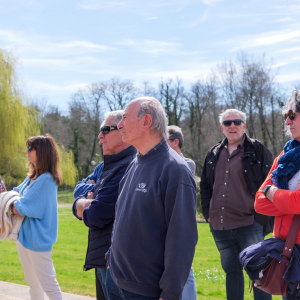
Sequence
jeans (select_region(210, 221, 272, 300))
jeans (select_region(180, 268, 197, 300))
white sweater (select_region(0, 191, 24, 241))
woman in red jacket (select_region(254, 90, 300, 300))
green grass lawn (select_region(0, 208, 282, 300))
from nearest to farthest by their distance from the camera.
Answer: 1. woman in red jacket (select_region(254, 90, 300, 300))
2. jeans (select_region(180, 268, 197, 300))
3. jeans (select_region(210, 221, 272, 300))
4. white sweater (select_region(0, 191, 24, 241))
5. green grass lawn (select_region(0, 208, 282, 300))

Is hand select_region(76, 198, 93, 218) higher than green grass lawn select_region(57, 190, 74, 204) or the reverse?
higher

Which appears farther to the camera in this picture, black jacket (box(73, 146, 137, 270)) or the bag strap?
black jacket (box(73, 146, 137, 270))

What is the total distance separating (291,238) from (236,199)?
5.02 ft

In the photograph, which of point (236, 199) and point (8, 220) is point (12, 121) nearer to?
point (8, 220)

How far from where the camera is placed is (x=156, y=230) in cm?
220

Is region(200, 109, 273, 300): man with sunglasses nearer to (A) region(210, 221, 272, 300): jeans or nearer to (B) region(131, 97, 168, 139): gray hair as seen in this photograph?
(A) region(210, 221, 272, 300): jeans

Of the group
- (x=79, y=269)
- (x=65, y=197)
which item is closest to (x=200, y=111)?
(x=65, y=197)

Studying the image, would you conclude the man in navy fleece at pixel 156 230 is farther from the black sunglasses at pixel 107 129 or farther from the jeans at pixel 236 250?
the jeans at pixel 236 250

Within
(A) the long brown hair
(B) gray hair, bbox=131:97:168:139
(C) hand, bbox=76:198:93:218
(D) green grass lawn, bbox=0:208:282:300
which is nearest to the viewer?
(B) gray hair, bbox=131:97:168:139

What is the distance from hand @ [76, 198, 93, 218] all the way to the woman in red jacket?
1.47 m

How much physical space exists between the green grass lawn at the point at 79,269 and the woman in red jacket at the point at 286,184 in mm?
2985

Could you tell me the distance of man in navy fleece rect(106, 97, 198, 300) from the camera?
2.08 meters

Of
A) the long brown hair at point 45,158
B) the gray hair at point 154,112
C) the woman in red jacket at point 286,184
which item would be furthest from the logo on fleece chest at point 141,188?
the long brown hair at point 45,158

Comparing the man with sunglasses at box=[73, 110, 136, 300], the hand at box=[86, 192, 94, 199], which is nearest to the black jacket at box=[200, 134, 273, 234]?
the man with sunglasses at box=[73, 110, 136, 300]
